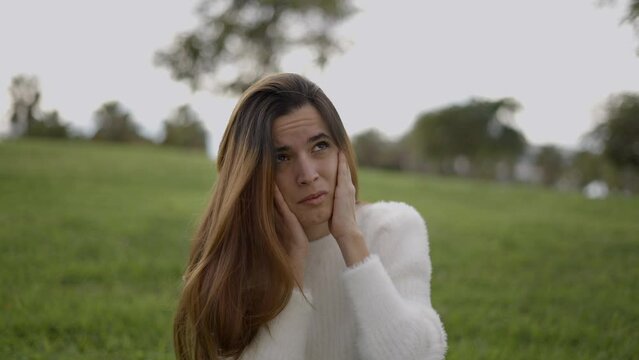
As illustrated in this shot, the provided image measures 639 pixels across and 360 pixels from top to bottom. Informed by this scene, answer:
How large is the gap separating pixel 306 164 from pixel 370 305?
68 centimetres

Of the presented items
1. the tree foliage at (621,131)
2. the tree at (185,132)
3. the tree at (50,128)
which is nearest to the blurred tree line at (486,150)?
the tree at (185,132)

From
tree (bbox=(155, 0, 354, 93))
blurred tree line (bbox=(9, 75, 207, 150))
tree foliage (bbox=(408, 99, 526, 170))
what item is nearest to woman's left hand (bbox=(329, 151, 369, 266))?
tree (bbox=(155, 0, 354, 93))

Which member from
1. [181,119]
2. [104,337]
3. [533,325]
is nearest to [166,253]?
[104,337]

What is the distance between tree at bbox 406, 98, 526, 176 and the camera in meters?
59.4

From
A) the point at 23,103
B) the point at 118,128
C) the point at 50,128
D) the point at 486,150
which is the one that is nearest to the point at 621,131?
the point at 486,150

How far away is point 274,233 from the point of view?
2326 millimetres

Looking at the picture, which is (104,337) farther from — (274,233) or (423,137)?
(423,137)

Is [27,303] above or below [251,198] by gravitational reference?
below

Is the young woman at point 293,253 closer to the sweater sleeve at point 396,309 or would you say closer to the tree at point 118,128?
the sweater sleeve at point 396,309

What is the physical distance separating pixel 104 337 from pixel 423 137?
58210mm

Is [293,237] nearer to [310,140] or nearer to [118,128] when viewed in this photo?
[310,140]

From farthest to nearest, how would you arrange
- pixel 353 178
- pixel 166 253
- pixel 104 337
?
pixel 166 253 < pixel 104 337 < pixel 353 178

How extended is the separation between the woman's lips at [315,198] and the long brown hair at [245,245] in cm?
16

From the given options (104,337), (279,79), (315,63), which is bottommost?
(104,337)
